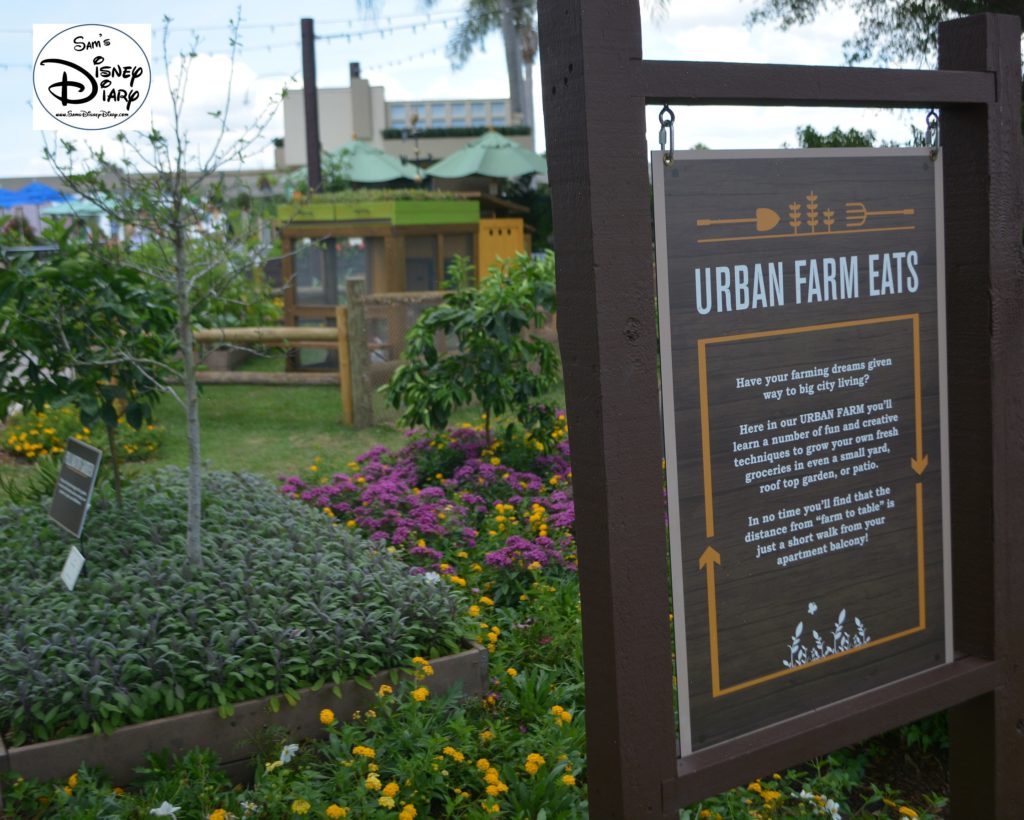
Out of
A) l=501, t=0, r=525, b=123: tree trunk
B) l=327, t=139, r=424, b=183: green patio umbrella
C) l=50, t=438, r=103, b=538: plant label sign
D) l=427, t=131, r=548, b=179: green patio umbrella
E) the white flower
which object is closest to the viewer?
the white flower

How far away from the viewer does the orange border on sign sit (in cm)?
233

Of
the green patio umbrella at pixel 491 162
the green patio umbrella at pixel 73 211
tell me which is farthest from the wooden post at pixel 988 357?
the green patio umbrella at pixel 491 162

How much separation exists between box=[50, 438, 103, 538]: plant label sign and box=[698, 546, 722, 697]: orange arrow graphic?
3.39 m

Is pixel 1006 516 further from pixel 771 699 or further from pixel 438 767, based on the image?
pixel 438 767

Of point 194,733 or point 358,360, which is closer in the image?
point 194,733

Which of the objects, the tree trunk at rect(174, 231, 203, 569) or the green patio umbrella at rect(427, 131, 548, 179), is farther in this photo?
the green patio umbrella at rect(427, 131, 548, 179)

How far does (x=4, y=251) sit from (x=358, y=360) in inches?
190

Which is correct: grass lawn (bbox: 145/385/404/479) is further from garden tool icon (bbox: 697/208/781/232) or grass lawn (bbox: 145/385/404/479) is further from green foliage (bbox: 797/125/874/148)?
garden tool icon (bbox: 697/208/781/232)

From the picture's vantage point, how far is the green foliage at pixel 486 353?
725 centimetres

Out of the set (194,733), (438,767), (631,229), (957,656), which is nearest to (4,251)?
(194,733)

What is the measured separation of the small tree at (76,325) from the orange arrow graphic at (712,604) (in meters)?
3.52

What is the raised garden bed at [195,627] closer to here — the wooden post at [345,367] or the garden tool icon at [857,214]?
the garden tool icon at [857,214]

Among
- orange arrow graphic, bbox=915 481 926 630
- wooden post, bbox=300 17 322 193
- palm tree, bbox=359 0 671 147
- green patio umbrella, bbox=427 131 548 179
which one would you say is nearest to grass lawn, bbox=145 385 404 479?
orange arrow graphic, bbox=915 481 926 630

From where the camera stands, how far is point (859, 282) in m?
2.56
